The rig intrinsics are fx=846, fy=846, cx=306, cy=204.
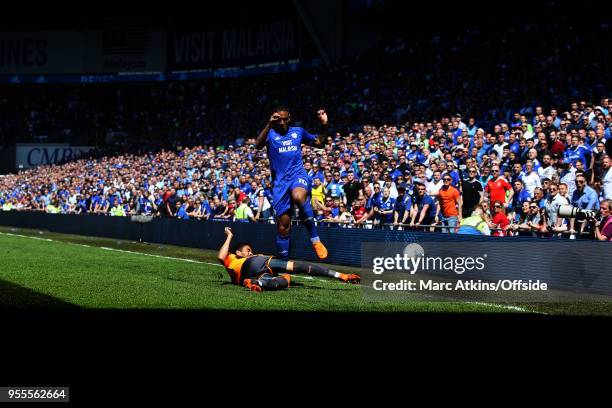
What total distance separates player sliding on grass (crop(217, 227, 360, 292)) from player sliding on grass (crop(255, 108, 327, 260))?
2.43 ft

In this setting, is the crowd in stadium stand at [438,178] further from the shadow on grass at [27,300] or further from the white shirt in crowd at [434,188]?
the shadow on grass at [27,300]

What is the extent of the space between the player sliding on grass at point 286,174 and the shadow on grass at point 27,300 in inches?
148

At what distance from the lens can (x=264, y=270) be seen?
11750 millimetres

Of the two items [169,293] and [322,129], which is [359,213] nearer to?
[322,129]

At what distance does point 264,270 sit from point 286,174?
66.6 inches

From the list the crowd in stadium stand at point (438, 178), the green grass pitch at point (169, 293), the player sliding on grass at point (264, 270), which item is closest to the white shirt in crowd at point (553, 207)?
the crowd in stadium stand at point (438, 178)

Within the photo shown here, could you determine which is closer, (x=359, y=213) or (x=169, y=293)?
(x=169, y=293)

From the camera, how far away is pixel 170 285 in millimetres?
11945

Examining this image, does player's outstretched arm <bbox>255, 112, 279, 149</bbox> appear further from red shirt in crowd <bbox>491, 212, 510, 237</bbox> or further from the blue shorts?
red shirt in crowd <bbox>491, 212, 510, 237</bbox>

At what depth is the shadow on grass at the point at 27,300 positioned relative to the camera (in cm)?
890

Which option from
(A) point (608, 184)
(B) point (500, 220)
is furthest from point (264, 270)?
(A) point (608, 184)

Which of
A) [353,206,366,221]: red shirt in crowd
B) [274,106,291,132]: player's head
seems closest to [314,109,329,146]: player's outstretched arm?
[274,106,291,132]: player's head

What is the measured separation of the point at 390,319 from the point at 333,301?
1739 millimetres

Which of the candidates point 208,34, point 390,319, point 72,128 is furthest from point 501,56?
point 72,128
